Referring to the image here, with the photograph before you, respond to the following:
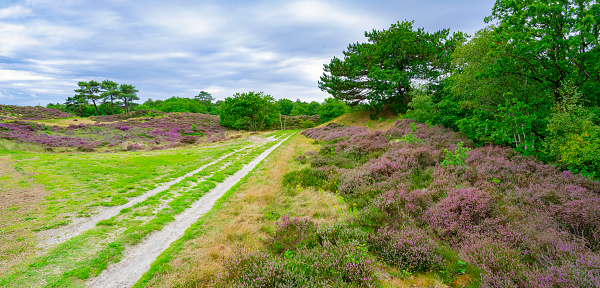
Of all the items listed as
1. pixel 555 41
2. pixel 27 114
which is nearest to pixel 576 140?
pixel 555 41

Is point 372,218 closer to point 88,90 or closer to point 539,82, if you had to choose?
point 539,82

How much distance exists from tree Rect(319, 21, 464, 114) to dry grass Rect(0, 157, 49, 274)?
105ft

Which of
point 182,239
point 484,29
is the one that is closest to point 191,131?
point 182,239

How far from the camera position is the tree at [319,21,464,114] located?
29.4 m

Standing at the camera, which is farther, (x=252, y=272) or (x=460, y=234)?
(x=460, y=234)

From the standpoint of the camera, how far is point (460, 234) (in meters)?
5.45

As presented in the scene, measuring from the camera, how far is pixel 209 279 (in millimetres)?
4930

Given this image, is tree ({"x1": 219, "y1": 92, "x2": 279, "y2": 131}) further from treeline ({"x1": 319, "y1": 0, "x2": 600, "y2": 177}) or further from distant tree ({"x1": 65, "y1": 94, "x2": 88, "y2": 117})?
distant tree ({"x1": 65, "y1": 94, "x2": 88, "y2": 117})

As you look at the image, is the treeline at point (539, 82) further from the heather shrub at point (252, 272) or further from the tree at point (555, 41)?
the heather shrub at point (252, 272)

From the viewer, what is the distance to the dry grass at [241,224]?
16.6 ft

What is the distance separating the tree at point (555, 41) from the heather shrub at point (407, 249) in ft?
30.6

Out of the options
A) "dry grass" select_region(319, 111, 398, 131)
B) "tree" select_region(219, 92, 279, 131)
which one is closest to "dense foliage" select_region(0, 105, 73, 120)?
"tree" select_region(219, 92, 279, 131)

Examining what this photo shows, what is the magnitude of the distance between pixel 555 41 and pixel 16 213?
72.1 feet

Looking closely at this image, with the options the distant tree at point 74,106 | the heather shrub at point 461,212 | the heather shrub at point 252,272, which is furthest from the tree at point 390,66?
the distant tree at point 74,106
